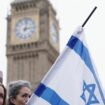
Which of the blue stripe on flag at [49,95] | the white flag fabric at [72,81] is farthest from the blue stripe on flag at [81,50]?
the blue stripe on flag at [49,95]

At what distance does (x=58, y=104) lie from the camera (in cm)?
255

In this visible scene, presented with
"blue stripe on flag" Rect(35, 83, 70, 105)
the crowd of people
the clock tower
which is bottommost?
the clock tower

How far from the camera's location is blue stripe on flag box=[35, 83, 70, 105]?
254 cm

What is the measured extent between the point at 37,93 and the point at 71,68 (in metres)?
0.22

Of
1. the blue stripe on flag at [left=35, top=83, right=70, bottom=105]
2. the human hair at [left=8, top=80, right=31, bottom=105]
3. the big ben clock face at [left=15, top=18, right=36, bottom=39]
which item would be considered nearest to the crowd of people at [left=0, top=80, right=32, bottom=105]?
the human hair at [left=8, top=80, right=31, bottom=105]

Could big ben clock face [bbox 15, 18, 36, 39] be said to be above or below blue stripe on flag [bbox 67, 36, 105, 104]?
below

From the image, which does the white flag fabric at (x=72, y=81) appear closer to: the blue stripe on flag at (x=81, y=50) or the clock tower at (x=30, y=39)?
the blue stripe on flag at (x=81, y=50)

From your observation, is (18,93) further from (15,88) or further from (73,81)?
(73,81)

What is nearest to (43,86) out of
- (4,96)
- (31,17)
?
(4,96)

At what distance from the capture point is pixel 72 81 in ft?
8.54

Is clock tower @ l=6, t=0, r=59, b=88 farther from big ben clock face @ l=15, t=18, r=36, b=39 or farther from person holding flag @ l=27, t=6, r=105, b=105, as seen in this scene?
person holding flag @ l=27, t=6, r=105, b=105

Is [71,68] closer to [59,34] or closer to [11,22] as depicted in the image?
[11,22]

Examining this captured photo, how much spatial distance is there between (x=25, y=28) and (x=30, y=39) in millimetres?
1038

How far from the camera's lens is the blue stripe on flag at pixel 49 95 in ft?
8.32
